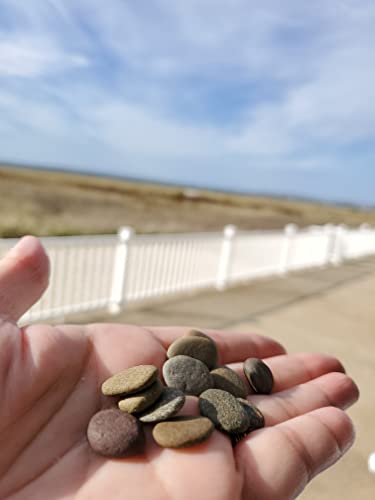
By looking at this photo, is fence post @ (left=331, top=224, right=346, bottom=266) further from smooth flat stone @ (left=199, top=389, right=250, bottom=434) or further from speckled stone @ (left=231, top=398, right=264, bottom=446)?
smooth flat stone @ (left=199, top=389, right=250, bottom=434)

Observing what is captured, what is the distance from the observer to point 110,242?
5.20m

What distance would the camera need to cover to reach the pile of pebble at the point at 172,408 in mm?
1453

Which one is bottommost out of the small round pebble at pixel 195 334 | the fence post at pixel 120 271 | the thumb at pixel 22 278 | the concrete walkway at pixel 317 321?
the concrete walkway at pixel 317 321

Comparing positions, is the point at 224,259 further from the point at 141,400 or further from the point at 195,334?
the point at 141,400

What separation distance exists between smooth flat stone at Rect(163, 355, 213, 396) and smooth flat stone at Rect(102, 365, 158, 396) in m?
0.19

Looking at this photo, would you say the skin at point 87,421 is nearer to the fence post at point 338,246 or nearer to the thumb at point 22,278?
the thumb at point 22,278

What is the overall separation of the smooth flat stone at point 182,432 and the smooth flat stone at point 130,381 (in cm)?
16

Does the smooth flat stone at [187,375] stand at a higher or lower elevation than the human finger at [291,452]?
higher

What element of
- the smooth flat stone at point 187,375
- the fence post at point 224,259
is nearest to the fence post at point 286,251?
the fence post at point 224,259

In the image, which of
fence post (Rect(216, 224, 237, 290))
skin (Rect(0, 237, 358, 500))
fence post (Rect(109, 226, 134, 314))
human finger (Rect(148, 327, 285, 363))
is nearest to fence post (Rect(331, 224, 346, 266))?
fence post (Rect(216, 224, 237, 290))

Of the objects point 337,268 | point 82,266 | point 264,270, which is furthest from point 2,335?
point 337,268

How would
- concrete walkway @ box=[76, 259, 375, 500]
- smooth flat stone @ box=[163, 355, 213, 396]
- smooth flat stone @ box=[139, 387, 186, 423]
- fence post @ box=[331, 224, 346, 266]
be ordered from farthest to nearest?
1. fence post @ box=[331, 224, 346, 266]
2. concrete walkway @ box=[76, 259, 375, 500]
3. smooth flat stone @ box=[163, 355, 213, 396]
4. smooth flat stone @ box=[139, 387, 186, 423]

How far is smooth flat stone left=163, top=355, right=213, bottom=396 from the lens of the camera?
5.88 ft

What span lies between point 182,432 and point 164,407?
137 millimetres
